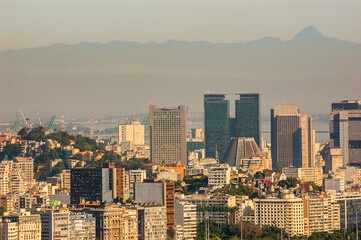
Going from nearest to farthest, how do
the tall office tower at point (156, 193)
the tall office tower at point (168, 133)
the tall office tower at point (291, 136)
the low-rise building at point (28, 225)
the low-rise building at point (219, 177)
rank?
the low-rise building at point (28, 225) → the tall office tower at point (156, 193) → the low-rise building at point (219, 177) → the tall office tower at point (168, 133) → the tall office tower at point (291, 136)

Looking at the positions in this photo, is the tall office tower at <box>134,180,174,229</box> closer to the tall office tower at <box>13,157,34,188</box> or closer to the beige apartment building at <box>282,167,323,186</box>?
the tall office tower at <box>13,157,34,188</box>

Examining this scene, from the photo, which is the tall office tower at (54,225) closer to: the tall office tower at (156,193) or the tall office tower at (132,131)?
the tall office tower at (156,193)

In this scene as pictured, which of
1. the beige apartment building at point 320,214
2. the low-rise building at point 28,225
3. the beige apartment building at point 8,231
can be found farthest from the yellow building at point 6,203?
the beige apartment building at point 320,214

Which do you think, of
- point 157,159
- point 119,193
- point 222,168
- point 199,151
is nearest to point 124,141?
point 199,151

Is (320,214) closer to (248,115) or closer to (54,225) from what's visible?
(54,225)

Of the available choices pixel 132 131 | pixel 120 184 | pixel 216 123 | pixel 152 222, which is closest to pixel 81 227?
pixel 152 222

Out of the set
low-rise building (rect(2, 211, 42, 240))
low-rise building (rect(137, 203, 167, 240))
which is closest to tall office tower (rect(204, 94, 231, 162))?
low-rise building (rect(137, 203, 167, 240))
